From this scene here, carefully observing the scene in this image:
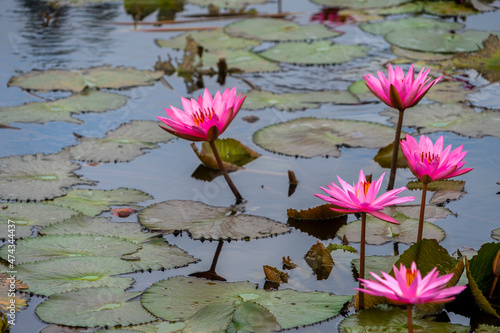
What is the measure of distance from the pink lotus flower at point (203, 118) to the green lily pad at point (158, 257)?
38 centimetres

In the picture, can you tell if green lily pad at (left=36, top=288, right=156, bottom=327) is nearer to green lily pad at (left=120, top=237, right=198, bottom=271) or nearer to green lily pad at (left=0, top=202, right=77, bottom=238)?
green lily pad at (left=120, top=237, right=198, bottom=271)

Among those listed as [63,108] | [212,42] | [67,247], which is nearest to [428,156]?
[67,247]

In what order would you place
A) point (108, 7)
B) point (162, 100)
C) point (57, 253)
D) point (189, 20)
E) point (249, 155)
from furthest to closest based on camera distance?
point (108, 7) < point (189, 20) < point (162, 100) < point (249, 155) < point (57, 253)

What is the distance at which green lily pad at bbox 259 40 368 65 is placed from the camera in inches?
160

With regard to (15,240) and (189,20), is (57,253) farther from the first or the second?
(189,20)

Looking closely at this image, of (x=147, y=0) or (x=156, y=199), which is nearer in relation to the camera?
(x=156, y=199)

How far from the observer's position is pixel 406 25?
183 inches

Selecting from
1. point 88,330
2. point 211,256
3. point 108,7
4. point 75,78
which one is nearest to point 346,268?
point 211,256

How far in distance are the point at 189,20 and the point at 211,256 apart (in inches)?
145

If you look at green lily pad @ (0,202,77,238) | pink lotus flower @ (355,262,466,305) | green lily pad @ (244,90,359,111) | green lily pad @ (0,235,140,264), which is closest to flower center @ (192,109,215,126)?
green lily pad @ (0,235,140,264)

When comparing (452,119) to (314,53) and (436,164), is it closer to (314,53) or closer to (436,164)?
(314,53)

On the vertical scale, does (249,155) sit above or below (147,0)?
below

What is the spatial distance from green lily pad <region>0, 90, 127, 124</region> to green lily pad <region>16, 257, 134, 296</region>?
4.77 feet

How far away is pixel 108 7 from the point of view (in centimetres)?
568
